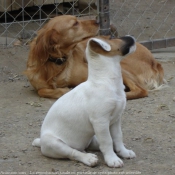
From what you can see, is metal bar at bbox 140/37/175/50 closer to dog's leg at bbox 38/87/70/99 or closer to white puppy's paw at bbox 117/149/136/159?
dog's leg at bbox 38/87/70/99

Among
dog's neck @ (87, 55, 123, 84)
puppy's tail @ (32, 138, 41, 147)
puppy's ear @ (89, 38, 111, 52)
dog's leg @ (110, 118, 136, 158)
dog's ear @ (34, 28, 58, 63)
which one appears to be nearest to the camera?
puppy's ear @ (89, 38, 111, 52)

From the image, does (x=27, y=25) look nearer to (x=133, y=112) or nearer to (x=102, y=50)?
(x=133, y=112)

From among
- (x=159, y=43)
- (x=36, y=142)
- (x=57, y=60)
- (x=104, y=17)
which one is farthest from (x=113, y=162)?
(x=159, y=43)

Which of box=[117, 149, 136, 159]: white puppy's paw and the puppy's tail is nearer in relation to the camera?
box=[117, 149, 136, 159]: white puppy's paw

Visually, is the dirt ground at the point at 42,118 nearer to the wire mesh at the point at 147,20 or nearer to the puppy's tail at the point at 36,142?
the puppy's tail at the point at 36,142

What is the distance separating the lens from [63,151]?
3.91 metres

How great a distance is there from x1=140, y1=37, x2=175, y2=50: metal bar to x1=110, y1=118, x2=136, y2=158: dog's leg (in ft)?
11.9

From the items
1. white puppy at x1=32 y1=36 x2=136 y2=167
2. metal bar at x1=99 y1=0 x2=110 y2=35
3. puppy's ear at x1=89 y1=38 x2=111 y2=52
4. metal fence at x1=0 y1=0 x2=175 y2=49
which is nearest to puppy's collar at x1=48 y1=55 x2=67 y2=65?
metal bar at x1=99 y1=0 x2=110 y2=35

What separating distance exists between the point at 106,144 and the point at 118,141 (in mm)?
238

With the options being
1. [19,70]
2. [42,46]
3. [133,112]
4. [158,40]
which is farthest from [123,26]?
[133,112]

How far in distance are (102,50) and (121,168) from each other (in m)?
0.82

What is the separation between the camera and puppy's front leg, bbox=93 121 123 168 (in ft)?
12.3

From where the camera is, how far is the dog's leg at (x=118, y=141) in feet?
13.1

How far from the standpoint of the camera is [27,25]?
8375 millimetres
